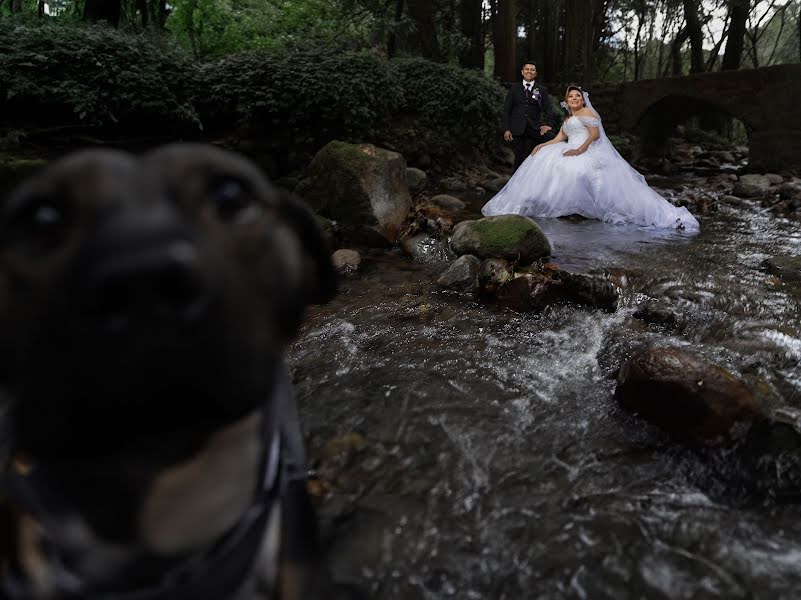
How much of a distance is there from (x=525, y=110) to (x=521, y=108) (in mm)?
80

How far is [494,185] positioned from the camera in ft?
36.0

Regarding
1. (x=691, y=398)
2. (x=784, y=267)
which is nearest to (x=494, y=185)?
(x=784, y=267)

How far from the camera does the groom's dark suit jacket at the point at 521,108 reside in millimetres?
9070

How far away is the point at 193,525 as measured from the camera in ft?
3.49

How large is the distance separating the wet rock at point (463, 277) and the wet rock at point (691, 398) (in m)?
2.33

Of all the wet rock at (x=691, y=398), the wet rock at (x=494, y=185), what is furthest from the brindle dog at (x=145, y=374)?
the wet rock at (x=494, y=185)

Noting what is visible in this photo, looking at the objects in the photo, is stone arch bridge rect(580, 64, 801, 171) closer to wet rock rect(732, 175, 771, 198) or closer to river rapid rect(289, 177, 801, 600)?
wet rock rect(732, 175, 771, 198)

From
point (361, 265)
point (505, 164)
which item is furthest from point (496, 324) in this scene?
point (505, 164)

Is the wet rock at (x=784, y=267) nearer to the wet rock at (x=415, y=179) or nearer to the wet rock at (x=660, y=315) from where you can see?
the wet rock at (x=660, y=315)

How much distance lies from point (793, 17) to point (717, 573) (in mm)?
35595

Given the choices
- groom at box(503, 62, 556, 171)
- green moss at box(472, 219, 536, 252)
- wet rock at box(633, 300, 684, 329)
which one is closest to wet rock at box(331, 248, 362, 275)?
green moss at box(472, 219, 536, 252)

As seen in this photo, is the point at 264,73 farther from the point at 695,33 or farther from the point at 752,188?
the point at 695,33

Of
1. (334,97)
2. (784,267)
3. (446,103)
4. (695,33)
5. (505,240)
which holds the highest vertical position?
(695,33)

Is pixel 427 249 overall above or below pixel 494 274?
below
